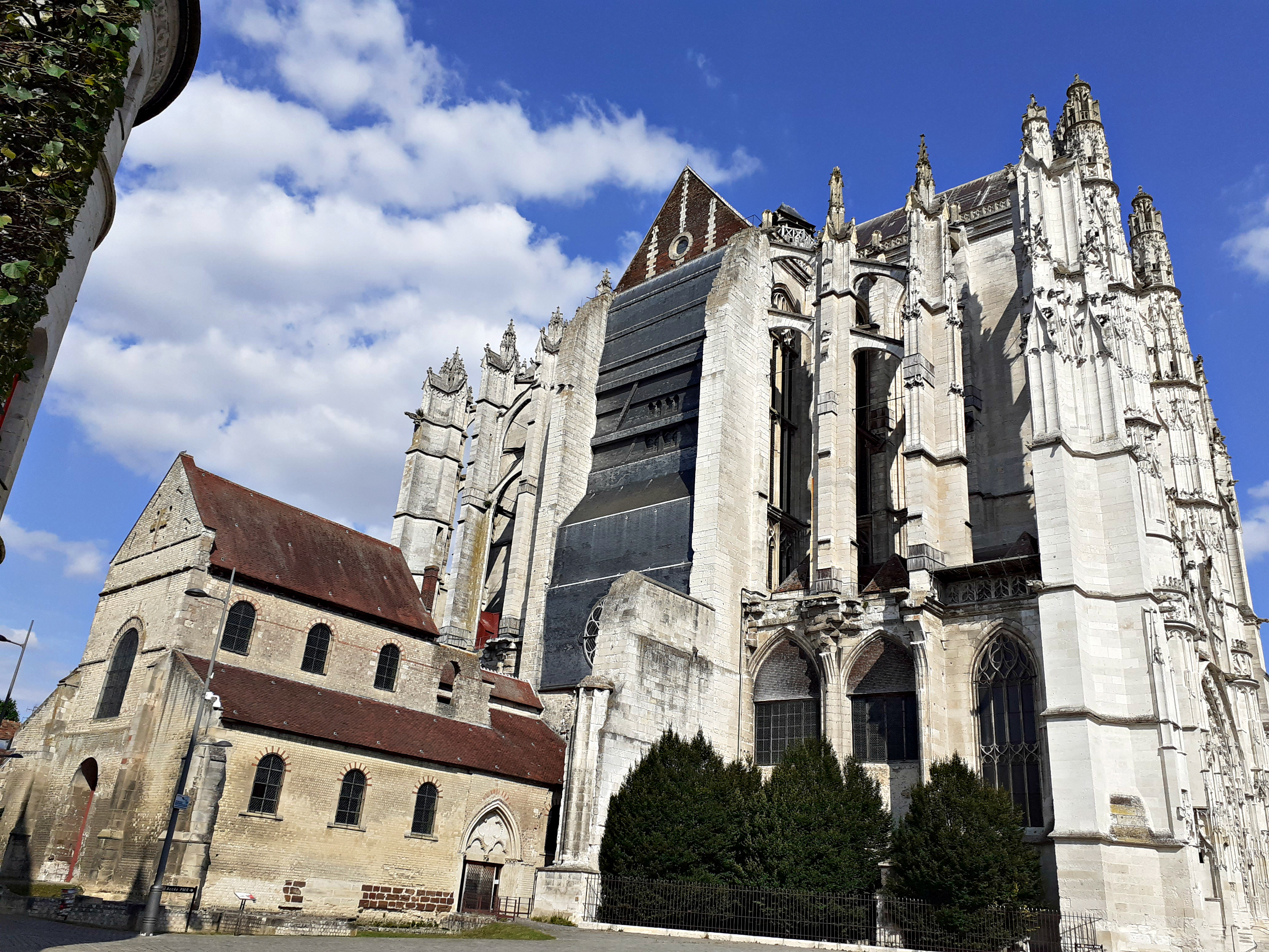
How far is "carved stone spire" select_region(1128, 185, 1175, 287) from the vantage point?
35.6 metres

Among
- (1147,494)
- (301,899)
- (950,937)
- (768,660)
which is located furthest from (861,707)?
(301,899)

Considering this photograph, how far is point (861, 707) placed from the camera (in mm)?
22859

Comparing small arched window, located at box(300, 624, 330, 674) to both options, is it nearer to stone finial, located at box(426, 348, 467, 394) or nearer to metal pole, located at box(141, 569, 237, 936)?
metal pole, located at box(141, 569, 237, 936)

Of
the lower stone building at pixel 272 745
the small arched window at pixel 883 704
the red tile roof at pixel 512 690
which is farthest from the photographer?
the red tile roof at pixel 512 690

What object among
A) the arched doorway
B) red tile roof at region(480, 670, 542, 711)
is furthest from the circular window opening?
the arched doorway

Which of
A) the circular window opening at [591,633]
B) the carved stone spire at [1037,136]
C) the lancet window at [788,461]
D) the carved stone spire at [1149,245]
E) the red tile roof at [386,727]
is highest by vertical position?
the carved stone spire at [1149,245]

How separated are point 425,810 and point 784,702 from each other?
961 cm

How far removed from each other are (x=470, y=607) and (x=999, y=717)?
1848cm

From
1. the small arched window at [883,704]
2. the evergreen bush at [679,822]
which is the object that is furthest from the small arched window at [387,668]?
the small arched window at [883,704]

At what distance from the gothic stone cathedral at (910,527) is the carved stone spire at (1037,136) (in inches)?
6.8

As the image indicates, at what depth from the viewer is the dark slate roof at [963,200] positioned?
113ft

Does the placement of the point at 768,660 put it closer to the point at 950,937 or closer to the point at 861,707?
the point at 861,707

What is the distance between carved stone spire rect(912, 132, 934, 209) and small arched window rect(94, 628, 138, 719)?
Result: 24.4 meters

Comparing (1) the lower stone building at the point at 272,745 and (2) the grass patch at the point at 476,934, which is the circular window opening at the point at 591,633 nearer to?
(1) the lower stone building at the point at 272,745
